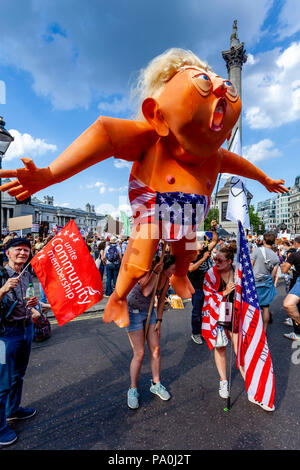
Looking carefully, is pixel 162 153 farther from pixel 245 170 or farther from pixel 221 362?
pixel 221 362

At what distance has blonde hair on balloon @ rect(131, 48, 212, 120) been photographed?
1.89 m

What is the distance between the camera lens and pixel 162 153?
1.96 meters

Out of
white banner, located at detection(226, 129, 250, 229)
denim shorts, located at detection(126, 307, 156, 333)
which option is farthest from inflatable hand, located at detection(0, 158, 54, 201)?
white banner, located at detection(226, 129, 250, 229)

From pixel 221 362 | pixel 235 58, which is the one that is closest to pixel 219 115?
pixel 221 362

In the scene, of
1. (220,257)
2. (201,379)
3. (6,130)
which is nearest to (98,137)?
(220,257)

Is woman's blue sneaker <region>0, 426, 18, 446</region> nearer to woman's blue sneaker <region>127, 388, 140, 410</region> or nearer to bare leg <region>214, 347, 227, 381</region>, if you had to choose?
woman's blue sneaker <region>127, 388, 140, 410</region>

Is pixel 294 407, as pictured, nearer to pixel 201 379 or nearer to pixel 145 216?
pixel 201 379

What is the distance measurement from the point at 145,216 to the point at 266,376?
1991 millimetres

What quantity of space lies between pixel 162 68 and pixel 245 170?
1250 mm

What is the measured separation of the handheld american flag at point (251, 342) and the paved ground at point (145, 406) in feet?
0.80

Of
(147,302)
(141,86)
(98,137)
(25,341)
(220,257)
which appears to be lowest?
(25,341)

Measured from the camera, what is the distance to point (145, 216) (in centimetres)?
194

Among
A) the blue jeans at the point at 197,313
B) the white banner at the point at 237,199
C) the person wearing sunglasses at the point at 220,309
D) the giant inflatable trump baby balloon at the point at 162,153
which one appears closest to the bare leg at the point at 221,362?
the person wearing sunglasses at the point at 220,309
